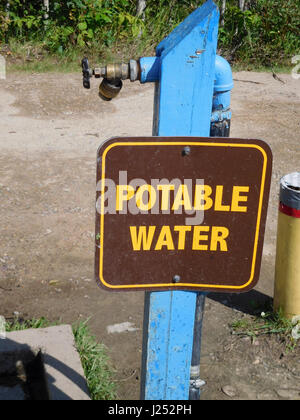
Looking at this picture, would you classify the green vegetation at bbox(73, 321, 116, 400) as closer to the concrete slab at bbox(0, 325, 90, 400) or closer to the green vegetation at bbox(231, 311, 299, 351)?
the concrete slab at bbox(0, 325, 90, 400)

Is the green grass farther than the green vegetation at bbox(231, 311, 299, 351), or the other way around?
the green vegetation at bbox(231, 311, 299, 351)

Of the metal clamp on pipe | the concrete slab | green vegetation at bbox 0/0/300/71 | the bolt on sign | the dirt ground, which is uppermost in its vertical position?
the metal clamp on pipe

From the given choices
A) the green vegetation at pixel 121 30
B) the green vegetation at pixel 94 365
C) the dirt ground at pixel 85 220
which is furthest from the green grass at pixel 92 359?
the green vegetation at pixel 121 30

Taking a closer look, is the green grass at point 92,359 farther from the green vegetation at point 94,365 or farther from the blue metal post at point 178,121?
the blue metal post at point 178,121

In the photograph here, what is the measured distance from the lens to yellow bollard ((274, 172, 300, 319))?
12.4 feet

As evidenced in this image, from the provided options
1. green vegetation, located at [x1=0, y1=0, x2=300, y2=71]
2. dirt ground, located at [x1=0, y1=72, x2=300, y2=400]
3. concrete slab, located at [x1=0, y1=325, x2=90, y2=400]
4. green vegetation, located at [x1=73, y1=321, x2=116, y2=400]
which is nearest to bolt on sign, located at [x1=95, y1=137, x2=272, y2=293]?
concrete slab, located at [x1=0, y1=325, x2=90, y2=400]

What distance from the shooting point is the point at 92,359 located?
349 centimetres

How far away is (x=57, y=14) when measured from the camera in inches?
365

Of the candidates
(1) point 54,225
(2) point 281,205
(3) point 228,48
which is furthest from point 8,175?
(3) point 228,48

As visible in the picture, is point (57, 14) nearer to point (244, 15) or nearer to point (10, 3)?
point (10, 3)

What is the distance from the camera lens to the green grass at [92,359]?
3.29 meters

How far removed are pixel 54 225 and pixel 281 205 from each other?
211 centimetres

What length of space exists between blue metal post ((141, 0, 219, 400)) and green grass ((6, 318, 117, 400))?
1135 mm

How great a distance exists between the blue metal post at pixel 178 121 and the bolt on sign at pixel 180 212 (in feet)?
0.30
